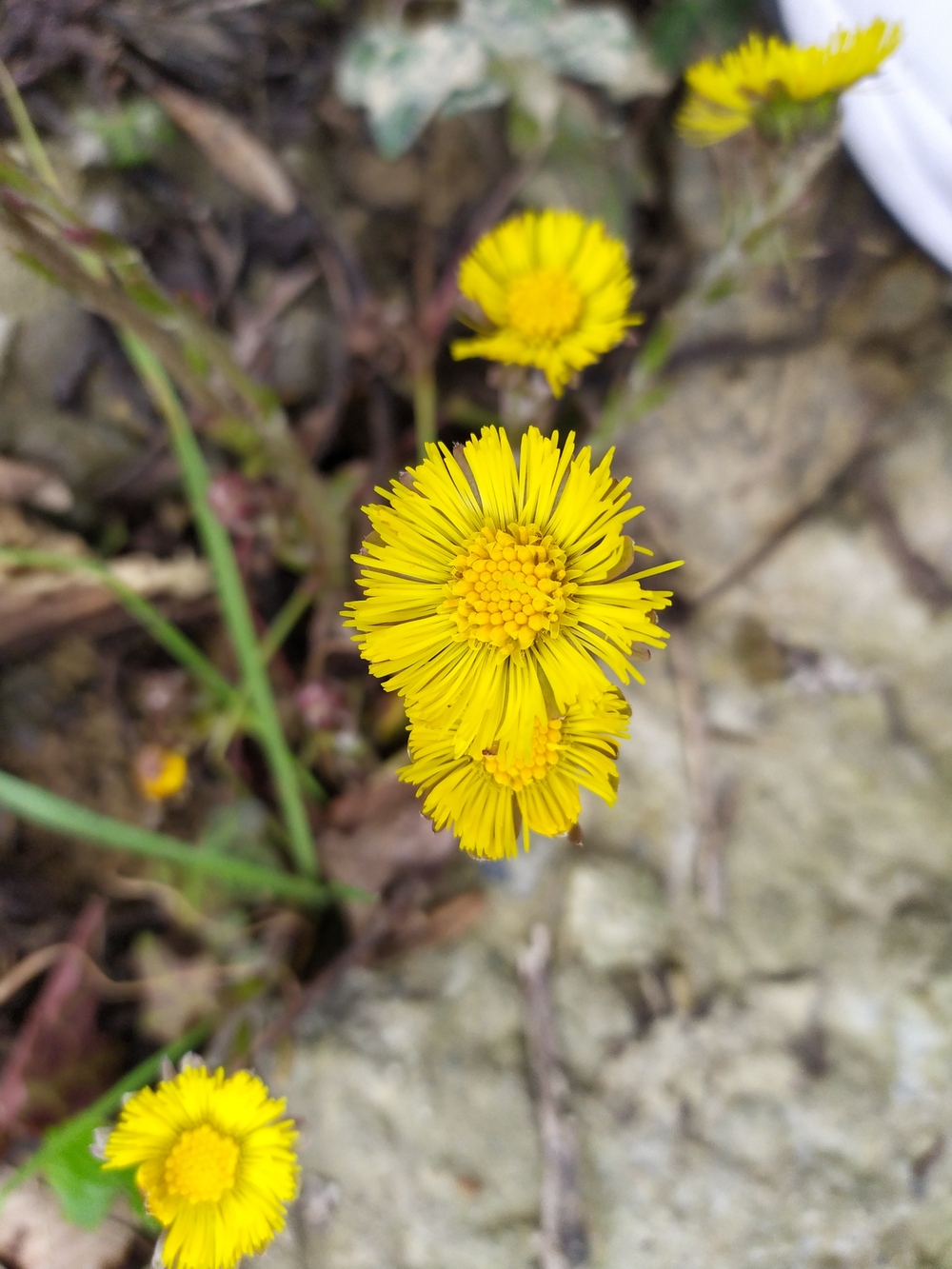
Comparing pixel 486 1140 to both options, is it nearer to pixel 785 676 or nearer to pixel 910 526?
pixel 785 676

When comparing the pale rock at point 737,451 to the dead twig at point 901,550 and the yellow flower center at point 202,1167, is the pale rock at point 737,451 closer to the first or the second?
the dead twig at point 901,550

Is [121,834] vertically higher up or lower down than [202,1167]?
higher up

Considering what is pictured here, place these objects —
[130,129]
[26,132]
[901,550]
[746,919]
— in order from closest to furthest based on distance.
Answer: [26,132]
[746,919]
[130,129]
[901,550]

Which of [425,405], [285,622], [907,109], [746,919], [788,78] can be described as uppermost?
[907,109]

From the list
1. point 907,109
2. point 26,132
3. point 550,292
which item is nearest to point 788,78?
point 550,292

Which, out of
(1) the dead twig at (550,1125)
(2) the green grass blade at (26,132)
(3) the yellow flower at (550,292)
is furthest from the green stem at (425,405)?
(1) the dead twig at (550,1125)

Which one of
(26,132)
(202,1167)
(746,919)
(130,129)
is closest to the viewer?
(202,1167)

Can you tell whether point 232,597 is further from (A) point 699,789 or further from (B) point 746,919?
(B) point 746,919

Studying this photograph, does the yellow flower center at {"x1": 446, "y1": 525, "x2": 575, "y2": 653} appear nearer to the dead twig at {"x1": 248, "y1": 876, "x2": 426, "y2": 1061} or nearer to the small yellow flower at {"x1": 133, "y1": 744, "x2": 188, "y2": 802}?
the dead twig at {"x1": 248, "y1": 876, "x2": 426, "y2": 1061}
